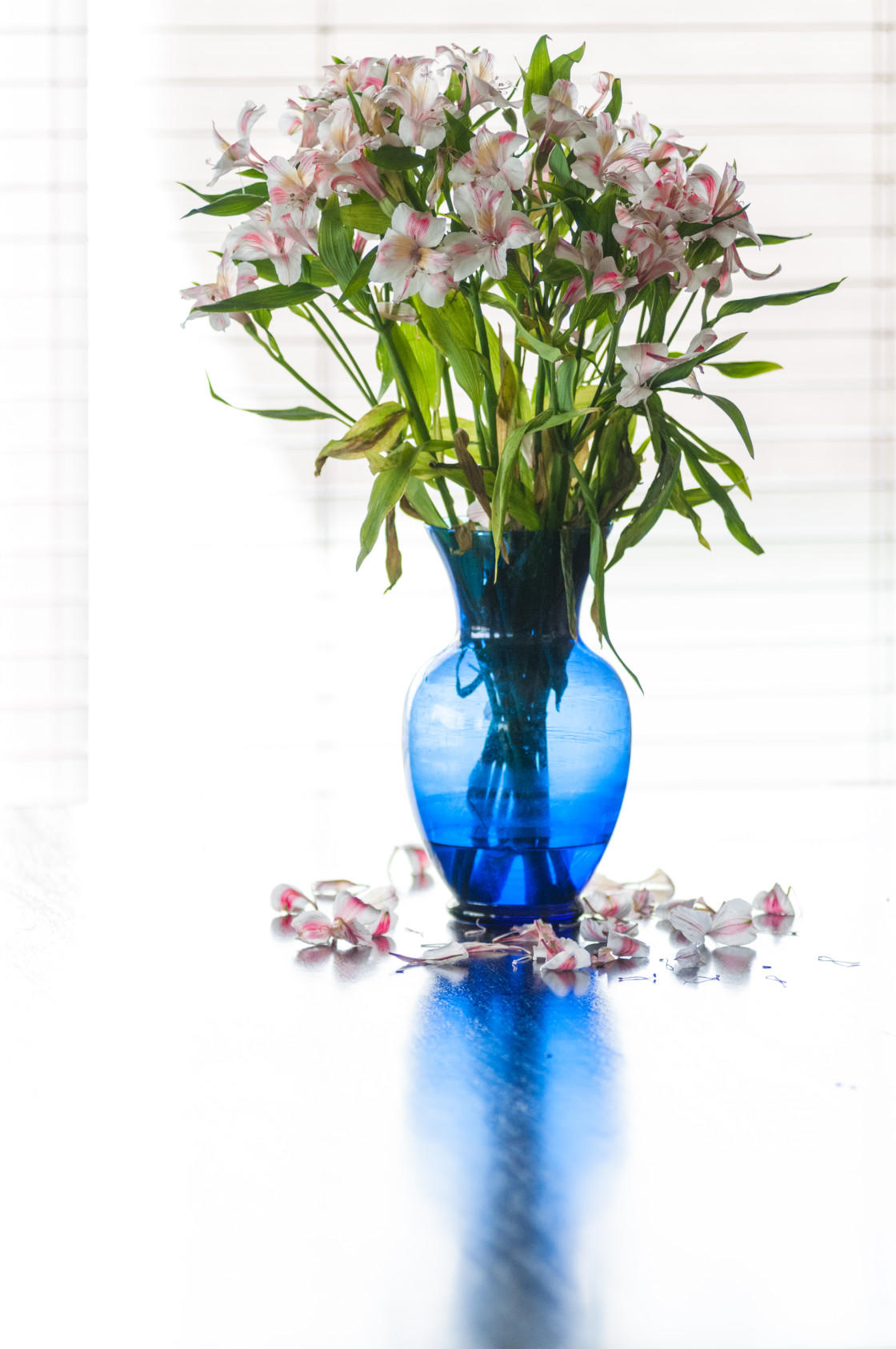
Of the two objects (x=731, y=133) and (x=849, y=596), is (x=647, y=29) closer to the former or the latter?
(x=731, y=133)

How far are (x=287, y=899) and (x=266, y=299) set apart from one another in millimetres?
414

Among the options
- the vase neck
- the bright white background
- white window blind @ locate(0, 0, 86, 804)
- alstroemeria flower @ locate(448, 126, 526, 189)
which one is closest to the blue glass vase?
the vase neck

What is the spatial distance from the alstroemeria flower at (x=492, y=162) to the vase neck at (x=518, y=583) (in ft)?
0.72

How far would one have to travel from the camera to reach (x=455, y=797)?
84 centimetres

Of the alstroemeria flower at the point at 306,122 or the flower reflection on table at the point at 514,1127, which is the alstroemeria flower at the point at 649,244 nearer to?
the alstroemeria flower at the point at 306,122

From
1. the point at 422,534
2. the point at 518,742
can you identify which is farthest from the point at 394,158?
the point at 422,534

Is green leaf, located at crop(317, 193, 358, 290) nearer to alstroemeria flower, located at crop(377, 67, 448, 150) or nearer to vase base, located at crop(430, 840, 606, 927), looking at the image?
alstroemeria flower, located at crop(377, 67, 448, 150)

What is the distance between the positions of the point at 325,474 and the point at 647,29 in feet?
3.78

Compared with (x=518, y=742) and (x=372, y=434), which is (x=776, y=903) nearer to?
(x=518, y=742)

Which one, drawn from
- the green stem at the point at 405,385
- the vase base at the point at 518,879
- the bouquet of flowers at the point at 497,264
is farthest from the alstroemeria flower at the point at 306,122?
the vase base at the point at 518,879

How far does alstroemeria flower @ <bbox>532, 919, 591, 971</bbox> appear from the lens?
0.76 m

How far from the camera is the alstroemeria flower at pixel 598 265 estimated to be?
761 millimetres

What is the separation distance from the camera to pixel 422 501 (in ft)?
2.85

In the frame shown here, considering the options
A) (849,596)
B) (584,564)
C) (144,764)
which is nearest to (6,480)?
(144,764)
